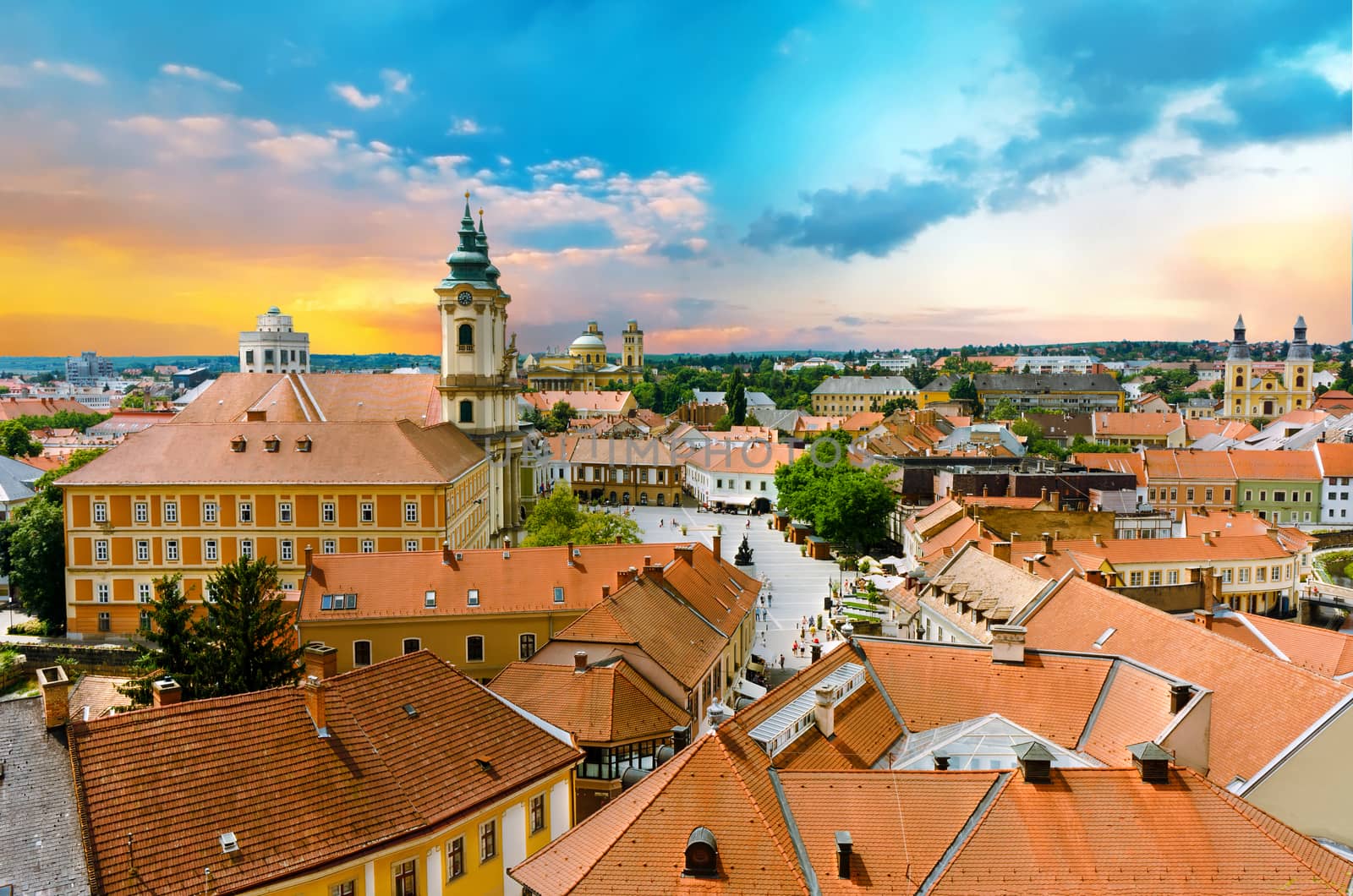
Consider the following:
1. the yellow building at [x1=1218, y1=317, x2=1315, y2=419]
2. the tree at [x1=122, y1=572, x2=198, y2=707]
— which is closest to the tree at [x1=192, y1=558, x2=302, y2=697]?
the tree at [x1=122, y1=572, x2=198, y2=707]

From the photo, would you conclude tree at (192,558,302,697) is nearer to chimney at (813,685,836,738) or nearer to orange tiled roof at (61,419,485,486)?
chimney at (813,685,836,738)

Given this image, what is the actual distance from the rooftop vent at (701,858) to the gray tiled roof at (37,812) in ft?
28.0

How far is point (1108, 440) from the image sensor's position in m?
123

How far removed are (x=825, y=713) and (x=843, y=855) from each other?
5.05m

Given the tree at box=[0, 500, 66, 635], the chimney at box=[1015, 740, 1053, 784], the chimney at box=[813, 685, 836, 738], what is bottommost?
the tree at box=[0, 500, 66, 635]

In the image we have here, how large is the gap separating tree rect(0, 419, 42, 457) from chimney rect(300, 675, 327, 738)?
99.0 m

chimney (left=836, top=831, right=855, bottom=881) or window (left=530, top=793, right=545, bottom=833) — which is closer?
chimney (left=836, top=831, right=855, bottom=881)

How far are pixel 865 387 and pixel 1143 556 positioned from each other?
138m

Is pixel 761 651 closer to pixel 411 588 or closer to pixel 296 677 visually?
pixel 411 588

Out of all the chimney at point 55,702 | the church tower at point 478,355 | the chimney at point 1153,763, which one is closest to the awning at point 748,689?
the chimney at point 1153,763

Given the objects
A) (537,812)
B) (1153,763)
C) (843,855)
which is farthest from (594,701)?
(1153,763)

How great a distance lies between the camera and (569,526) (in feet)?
172

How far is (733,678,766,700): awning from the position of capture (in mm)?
35188

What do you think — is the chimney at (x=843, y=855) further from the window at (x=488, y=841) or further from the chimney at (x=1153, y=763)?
the window at (x=488, y=841)
